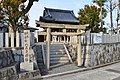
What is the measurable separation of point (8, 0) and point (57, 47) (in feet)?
24.0

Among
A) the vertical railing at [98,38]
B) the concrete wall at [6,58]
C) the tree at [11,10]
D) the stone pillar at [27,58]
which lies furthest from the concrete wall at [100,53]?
the tree at [11,10]

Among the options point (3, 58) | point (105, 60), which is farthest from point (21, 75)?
point (105, 60)

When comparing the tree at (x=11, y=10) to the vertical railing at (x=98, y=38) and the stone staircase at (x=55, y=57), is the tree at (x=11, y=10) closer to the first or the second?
the stone staircase at (x=55, y=57)

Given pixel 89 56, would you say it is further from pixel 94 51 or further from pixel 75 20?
pixel 75 20

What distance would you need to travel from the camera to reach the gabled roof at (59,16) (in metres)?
27.8

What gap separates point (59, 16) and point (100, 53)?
1661 cm

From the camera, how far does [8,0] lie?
18.6 metres

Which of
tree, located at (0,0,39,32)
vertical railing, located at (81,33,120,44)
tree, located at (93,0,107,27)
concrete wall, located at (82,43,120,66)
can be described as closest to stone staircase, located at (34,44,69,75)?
concrete wall, located at (82,43,120,66)

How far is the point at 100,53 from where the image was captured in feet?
50.6

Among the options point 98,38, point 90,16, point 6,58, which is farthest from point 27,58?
point 90,16

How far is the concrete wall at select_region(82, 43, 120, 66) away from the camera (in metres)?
13.9

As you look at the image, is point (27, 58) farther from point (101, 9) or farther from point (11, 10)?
point (101, 9)

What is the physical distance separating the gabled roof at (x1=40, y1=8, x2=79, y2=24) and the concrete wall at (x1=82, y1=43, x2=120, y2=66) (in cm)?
1150

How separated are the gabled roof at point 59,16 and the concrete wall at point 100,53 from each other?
1150cm
